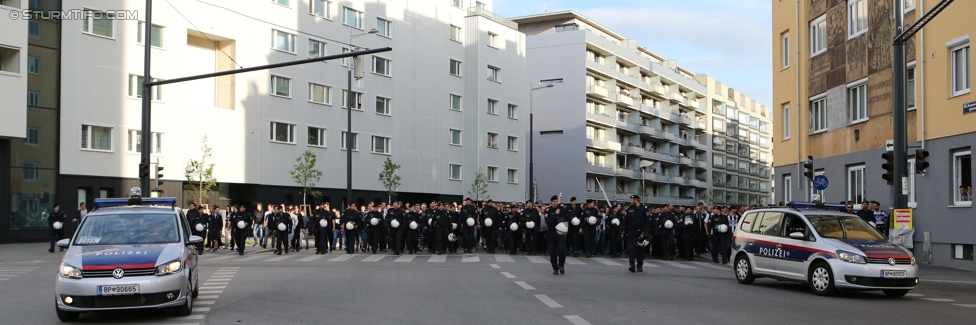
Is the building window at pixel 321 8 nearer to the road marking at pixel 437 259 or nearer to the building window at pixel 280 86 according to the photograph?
the building window at pixel 280 86

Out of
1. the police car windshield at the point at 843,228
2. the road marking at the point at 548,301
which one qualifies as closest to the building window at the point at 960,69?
the police car windshield at the point at 843,228

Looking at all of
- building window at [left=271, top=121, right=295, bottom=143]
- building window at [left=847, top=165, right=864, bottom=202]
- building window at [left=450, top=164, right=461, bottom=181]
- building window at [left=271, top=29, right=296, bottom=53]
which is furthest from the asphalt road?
building window at [left=450, top=164, right=461, bottom=181]

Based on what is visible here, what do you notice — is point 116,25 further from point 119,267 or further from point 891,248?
point 891,248

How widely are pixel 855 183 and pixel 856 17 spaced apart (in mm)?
5429

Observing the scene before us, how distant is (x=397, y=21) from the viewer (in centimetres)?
5912

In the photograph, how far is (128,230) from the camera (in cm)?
1268

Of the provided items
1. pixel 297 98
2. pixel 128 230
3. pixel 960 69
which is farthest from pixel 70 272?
pixel 297 98

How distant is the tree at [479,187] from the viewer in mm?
62481

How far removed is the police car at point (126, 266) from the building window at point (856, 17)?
77.0ft

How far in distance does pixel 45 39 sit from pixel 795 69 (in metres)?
31.1

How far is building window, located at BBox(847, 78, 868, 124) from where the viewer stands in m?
29.1

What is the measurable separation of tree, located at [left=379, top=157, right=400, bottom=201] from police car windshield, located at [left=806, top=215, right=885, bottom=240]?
38.3 metres

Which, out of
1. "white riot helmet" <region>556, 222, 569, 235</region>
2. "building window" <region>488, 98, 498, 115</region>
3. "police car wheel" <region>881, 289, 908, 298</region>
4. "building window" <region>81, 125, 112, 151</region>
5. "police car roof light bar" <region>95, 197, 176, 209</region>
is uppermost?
"building window" <region>488, 98, 498, 115</region>

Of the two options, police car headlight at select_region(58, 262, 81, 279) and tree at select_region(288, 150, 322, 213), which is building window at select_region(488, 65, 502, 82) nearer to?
tree at select_region(288, 150, 322, 213)
